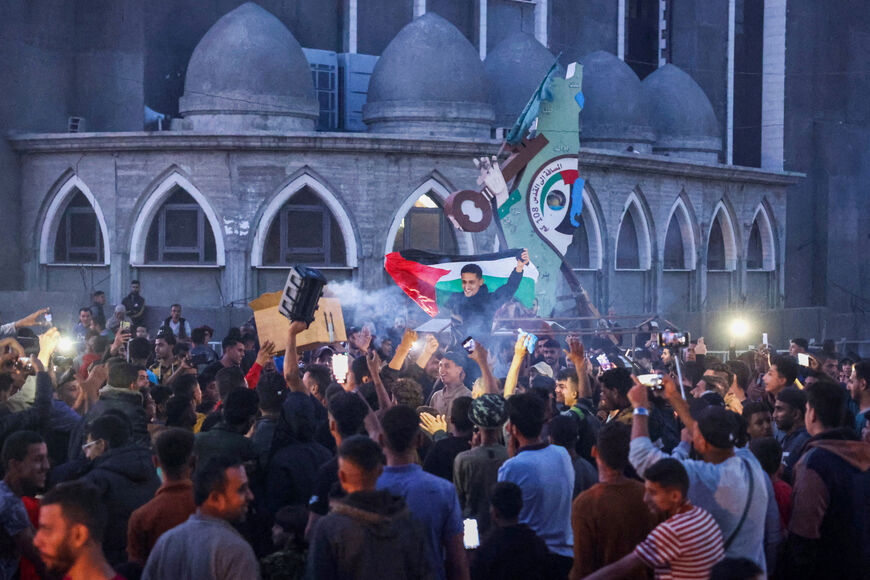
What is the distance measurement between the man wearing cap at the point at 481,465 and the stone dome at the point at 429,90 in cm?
1732

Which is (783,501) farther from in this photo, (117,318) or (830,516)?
(117,318)

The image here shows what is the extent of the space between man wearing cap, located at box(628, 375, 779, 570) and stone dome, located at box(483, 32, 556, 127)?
66.4 ft

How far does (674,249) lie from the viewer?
2775 cm

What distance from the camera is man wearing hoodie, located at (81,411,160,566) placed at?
5598mm

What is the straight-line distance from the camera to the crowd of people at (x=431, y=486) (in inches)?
173

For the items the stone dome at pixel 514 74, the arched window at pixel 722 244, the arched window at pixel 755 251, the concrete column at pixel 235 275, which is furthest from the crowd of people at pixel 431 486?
the arched window at pixel 755 251

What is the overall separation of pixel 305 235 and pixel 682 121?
11.4m

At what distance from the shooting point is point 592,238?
25.2 metres

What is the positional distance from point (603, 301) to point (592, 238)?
1.42 meters

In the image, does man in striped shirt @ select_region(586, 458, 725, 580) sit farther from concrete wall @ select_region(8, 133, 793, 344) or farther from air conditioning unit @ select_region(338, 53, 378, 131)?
air conditioning unit @ select_region(338, 53, 378, 131)

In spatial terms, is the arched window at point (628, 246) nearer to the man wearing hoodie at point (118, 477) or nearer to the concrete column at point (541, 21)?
the concrete column at point (541, 21)

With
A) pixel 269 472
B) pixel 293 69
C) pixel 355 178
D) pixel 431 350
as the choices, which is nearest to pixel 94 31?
pixel 293 69

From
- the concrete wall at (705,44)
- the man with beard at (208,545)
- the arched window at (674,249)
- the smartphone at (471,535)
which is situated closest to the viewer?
the man with beard at (208,545)

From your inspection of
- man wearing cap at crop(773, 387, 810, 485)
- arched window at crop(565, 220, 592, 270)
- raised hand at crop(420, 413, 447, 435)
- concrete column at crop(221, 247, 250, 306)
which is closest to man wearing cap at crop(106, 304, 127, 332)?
concrete column at crop(221, 247, 250, 306)
